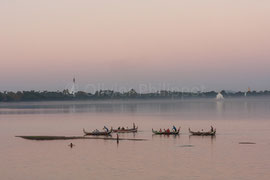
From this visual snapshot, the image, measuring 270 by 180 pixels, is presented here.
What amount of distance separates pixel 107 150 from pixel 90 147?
3.79 m

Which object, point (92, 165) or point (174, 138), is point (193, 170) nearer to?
point (92, 165)

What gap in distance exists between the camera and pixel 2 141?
7556 cm

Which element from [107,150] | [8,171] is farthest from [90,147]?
[8,171]

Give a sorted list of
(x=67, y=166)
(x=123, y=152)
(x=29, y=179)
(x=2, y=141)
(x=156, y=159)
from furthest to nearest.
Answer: (x=2, y=141) < (x=123, y=152) < (x=156, y=159) < (x=67, y=166) < (x=29, y=179)

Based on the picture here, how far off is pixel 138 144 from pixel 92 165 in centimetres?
1733

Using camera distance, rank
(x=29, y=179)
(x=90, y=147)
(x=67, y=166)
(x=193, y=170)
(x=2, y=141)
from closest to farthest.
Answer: (x=29, y=179), (x=193, y=170), (x=67, y=166), (x=90, y=147), (x=2, y=141)

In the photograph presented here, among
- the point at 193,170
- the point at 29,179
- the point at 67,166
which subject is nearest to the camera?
the point at 29,179

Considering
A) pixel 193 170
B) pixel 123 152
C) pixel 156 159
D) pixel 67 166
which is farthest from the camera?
pixel 123 152

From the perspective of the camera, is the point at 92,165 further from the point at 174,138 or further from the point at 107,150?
the point at 174,138

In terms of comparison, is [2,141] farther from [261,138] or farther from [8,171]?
[261,138]

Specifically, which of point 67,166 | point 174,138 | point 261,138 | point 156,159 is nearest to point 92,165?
point 67,166

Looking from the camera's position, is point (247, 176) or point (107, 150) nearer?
A: point (247, 176)

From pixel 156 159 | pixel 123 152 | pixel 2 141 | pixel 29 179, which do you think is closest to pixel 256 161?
pixel 156 159

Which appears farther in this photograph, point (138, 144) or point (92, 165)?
point (138, 144)
